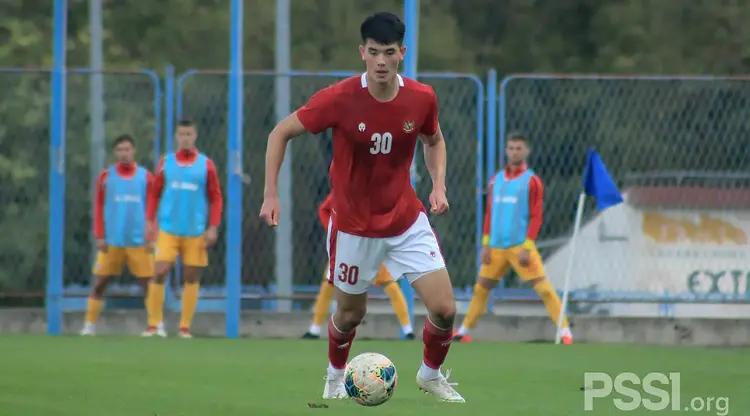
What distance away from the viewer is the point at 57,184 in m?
19.0

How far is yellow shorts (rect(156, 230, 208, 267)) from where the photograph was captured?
60.0 ft

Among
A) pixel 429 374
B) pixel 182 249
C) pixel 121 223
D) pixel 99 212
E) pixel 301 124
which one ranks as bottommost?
pixel 429 374

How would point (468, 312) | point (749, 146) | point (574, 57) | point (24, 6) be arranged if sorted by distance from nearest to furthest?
point (468, 312)
point (749, 146)
point (24, 6)
point (574, 57)

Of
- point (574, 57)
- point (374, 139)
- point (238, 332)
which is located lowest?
point (238, 332)

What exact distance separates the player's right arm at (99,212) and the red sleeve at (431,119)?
328 inches

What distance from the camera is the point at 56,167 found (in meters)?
18.9

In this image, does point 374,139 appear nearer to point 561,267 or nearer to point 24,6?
point 561,267

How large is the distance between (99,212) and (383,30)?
892cm

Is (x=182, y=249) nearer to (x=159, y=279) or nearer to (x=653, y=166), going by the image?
(x=159, y=279)

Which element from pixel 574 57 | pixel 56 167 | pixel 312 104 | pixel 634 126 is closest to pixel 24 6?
pixel 574 57

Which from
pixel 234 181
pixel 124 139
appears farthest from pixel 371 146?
pixel 124 139

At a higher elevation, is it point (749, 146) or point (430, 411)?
point (749, 146)

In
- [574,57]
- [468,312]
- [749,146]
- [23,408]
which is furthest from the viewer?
[574,57]

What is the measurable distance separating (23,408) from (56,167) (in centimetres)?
898
